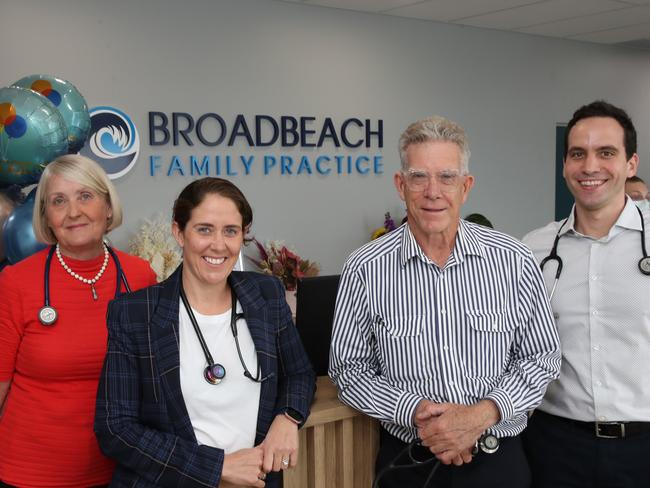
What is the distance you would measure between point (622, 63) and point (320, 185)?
13.9 ft

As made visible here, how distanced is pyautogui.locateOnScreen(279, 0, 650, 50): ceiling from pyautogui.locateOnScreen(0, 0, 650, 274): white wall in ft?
0.55

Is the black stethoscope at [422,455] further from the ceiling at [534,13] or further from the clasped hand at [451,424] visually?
the ceiling at [534,13]

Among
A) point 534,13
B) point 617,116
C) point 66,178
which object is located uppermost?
point 534,13

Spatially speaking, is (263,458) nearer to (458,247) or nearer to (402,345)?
(402,345)

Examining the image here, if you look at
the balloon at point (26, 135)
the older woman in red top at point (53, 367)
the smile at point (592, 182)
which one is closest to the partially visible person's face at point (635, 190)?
the smile at point (592, 182)

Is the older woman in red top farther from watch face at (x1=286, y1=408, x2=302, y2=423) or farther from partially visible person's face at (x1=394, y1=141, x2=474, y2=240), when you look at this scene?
partially visible person's face at (x1=394, y1=141, x2=474, y2=240)

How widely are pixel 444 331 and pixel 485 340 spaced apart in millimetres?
117

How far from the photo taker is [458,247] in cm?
204

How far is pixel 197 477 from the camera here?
1724mm

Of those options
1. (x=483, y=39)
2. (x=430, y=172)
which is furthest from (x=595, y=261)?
(x=483, y=39)

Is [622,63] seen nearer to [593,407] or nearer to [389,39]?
[389,39]

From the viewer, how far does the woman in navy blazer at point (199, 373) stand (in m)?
1.73

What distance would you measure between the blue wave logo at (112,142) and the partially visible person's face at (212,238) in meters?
3.29

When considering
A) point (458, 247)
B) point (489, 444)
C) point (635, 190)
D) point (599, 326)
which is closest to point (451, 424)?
point (489, 444)
